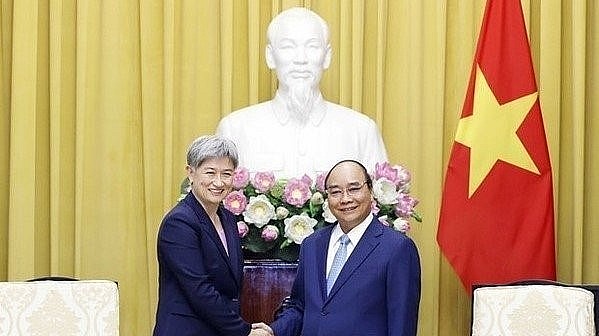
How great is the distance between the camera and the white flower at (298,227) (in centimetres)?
485

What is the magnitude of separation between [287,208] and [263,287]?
336mm

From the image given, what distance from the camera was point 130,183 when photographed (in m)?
6.41

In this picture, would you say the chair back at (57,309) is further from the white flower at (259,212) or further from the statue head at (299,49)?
the statue head at (299,49)

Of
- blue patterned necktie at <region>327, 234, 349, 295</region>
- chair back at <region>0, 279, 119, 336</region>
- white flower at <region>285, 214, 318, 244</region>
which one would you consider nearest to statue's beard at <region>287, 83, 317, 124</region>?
white flower at <region>285, 214, 318, 244</region>

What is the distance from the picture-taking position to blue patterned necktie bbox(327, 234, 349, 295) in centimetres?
409

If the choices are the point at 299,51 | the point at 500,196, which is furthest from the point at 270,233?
the point at 500,196

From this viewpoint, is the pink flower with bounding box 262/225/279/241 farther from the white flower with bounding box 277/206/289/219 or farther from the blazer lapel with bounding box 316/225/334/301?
the blazer lapel with bounding box 316/225/334/301

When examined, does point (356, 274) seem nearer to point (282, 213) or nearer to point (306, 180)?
point (282, 213)

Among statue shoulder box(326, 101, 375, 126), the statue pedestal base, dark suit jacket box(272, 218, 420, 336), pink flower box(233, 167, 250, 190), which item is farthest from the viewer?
statue shoulder box(326, 101, 375, 126)

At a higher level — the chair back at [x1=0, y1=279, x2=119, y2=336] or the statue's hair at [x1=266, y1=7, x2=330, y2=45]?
the statue's hair at [x1=266, y1=7, x2=330, y2=45]

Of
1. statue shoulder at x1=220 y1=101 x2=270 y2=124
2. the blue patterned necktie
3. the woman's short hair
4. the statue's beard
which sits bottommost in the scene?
the blue patterned necktie

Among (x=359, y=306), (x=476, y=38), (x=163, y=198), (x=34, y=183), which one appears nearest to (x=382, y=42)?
(x=476, y=38)

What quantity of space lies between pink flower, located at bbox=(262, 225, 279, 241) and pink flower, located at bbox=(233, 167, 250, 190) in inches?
8.3

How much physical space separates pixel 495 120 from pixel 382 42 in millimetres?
1029
